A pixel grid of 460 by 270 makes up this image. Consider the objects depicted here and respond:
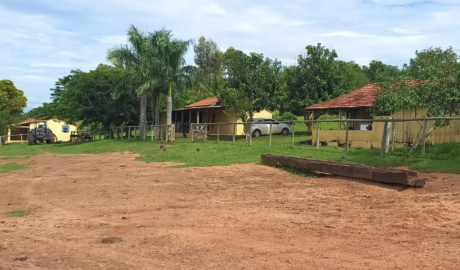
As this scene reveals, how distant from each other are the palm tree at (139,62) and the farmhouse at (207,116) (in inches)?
205

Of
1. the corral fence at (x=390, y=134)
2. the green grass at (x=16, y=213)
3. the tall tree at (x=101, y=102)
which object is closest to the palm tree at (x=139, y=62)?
the tall tree at (x=101, y=102)

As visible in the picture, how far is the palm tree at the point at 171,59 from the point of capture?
3116cm

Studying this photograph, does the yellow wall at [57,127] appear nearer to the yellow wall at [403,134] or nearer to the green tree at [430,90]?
the yellow wall at [403,134]

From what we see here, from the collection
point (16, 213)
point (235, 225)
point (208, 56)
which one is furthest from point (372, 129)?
point (208, 56)

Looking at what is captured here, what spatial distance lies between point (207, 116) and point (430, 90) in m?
25.9

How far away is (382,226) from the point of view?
6.74 m

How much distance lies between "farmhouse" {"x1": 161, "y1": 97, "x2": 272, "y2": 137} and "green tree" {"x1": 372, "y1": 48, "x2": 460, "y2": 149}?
18.6 meters

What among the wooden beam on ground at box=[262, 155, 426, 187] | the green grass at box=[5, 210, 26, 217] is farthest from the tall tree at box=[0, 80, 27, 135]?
the green grass at box=[5, 210, 26, 217]

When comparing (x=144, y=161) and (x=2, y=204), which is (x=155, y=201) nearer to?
(x=2, y=204)

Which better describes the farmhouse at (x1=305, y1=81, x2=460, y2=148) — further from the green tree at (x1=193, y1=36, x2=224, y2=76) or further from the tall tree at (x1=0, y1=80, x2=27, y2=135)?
the tall tree at (x1=0, y1=80, x2=27, y2=135)

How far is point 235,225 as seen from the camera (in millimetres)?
7023

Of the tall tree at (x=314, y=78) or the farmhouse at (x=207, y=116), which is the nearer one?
the tall tree at (x=314, y=78)

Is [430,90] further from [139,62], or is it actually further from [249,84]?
[139,62]

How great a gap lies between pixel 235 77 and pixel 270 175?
2046cm
